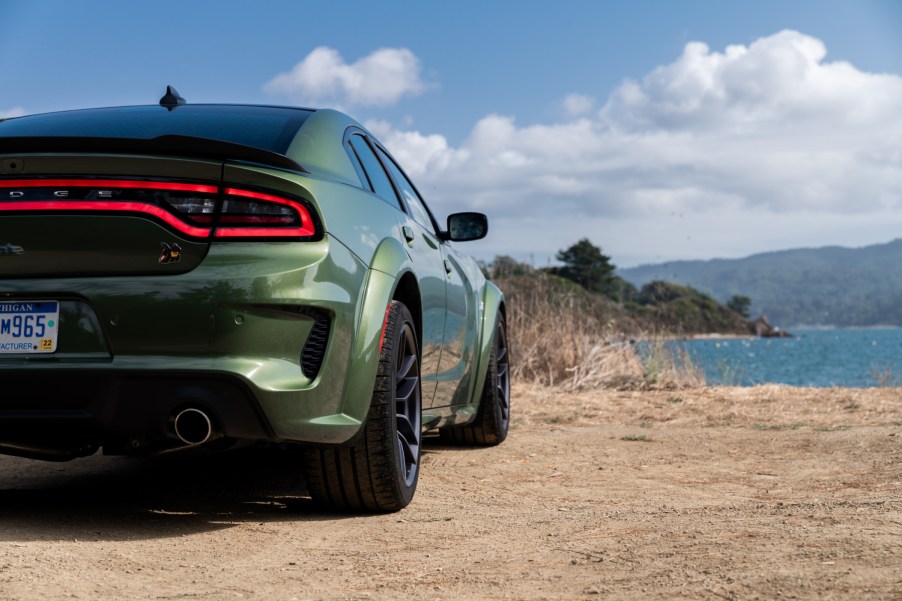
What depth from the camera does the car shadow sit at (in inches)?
153

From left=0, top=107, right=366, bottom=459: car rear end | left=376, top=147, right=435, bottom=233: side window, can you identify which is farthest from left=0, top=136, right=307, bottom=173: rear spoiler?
left=376, top=147, right=435, bottom=233: side window

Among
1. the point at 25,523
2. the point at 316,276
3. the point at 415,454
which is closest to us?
the point at 316,276

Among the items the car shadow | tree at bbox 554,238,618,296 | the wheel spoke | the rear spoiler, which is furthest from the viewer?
tree at bbox 554,238,618,296

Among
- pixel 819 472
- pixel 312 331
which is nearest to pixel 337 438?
pixel 312 331

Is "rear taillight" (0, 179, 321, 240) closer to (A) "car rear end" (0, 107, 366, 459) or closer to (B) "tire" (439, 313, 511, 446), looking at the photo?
(A) "car rear end" (0, 107, 366, 459)

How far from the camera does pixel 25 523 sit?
3896 millimetres

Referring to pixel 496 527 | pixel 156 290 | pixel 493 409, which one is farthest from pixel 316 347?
pixel 493 409

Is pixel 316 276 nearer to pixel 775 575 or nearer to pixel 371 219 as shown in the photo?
pixel 371 219

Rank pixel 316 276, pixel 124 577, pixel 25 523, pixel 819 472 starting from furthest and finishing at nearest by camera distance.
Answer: pixel 819 472 → pixel 25 523 → pixel 316 276 → pixel 124 577

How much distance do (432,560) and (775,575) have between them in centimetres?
107

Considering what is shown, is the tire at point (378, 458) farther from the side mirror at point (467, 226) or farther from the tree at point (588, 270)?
the tree at point (588, 270)

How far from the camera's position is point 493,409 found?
6.65 metres

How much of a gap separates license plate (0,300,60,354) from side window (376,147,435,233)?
79.3 inches

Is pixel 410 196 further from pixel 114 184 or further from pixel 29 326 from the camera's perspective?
pixel 29 326
